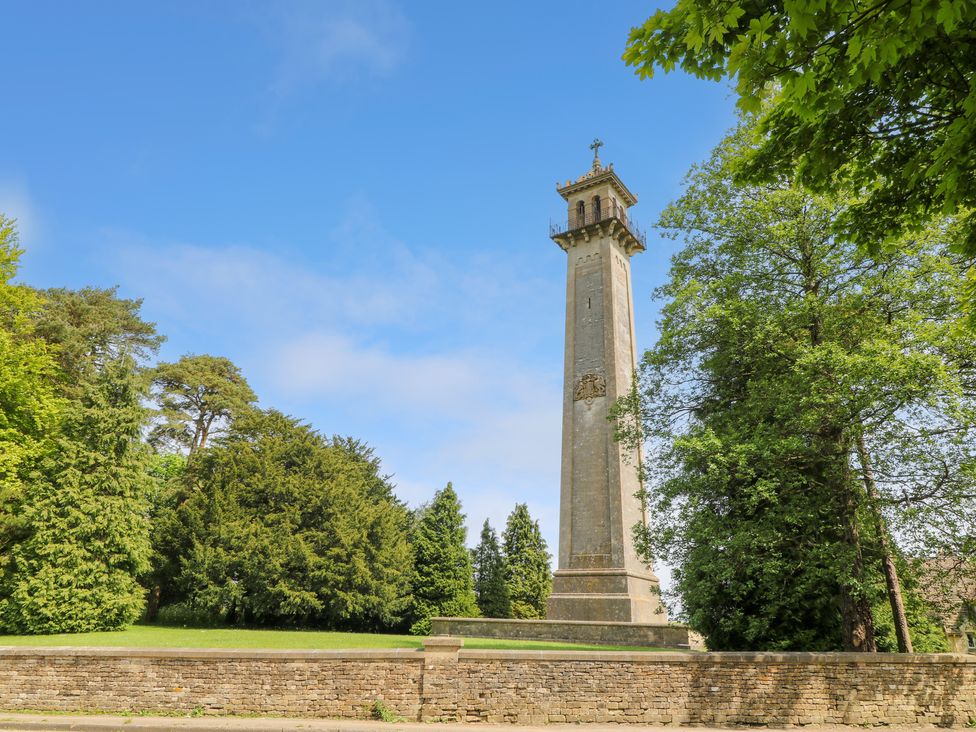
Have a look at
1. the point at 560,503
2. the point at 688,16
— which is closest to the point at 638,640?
the point at 560,503

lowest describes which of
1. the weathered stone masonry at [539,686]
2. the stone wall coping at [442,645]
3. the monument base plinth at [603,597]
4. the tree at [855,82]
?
the weathered stone masonry at [539,686]

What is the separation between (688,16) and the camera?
530cm

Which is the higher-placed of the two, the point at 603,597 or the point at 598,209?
the point at 598,209

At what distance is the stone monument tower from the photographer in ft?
82.7

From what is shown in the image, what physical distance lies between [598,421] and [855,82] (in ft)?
75.4

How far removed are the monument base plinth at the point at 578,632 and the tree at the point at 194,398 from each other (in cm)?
2085

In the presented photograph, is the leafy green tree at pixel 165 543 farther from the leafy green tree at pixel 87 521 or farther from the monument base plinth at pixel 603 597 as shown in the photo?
the monument base plinth at pixel 603 597

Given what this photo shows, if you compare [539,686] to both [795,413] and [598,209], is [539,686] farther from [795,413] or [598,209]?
[598,209]

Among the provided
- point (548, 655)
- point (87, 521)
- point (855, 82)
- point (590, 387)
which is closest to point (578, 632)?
point (590, 387)

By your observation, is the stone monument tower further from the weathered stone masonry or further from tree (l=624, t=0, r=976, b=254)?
tree (l=624, t=0, r=976, b=254)

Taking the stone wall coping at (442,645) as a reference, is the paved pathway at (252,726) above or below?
below

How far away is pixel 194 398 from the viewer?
39031 millimetres

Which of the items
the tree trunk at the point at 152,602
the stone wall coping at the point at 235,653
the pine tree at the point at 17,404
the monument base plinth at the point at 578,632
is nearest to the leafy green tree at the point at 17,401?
the pine tree at the point at 17,404

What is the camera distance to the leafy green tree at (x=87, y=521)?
909 inches
